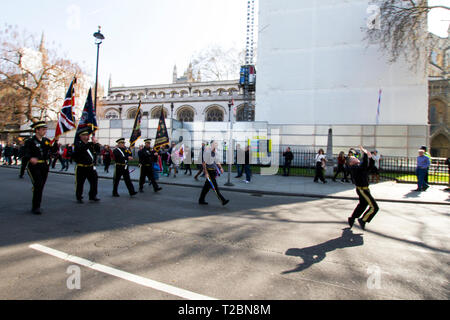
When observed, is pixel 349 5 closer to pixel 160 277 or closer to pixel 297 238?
pixel 297 238

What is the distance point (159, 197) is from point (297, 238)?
16.3ft

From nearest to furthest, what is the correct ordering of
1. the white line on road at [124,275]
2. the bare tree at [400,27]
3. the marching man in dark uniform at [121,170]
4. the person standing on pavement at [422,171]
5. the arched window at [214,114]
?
the white line on road at [124,275] → the marching man in dark uniform at [121,170] → the person standing on pavement at [422,171] → the bare tree at [400,27] → the arched window at [214,114]

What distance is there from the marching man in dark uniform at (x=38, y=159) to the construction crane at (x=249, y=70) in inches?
1172

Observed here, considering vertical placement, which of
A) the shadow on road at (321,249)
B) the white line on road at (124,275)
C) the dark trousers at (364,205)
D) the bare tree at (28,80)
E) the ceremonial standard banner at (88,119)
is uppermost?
the bare tree at (28,80)

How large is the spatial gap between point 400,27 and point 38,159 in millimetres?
21387

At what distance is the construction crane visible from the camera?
98.4ft

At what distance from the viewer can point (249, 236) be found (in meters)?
4.48

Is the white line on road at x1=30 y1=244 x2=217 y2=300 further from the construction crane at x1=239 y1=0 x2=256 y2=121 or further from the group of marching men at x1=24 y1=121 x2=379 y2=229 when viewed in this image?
the construction crane at x1=239 y1=0 x2=256 y2=121

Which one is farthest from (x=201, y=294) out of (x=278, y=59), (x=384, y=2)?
(x=278, y=59)

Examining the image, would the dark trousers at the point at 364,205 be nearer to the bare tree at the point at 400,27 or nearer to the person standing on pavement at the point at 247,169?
the person standing on pavement at the point at 247,169

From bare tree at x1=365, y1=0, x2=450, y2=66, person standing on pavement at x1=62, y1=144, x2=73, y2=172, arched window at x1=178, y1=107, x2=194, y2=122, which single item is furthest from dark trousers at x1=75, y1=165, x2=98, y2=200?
arched window at x1=178, y1=107, x2=194, y2=122

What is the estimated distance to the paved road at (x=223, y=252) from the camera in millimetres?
2688

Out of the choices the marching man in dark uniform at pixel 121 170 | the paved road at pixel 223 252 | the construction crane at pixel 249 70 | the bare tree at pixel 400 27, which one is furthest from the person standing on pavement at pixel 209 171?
the construction crane at pixel 249 70

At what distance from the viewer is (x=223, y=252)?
12.1ft
